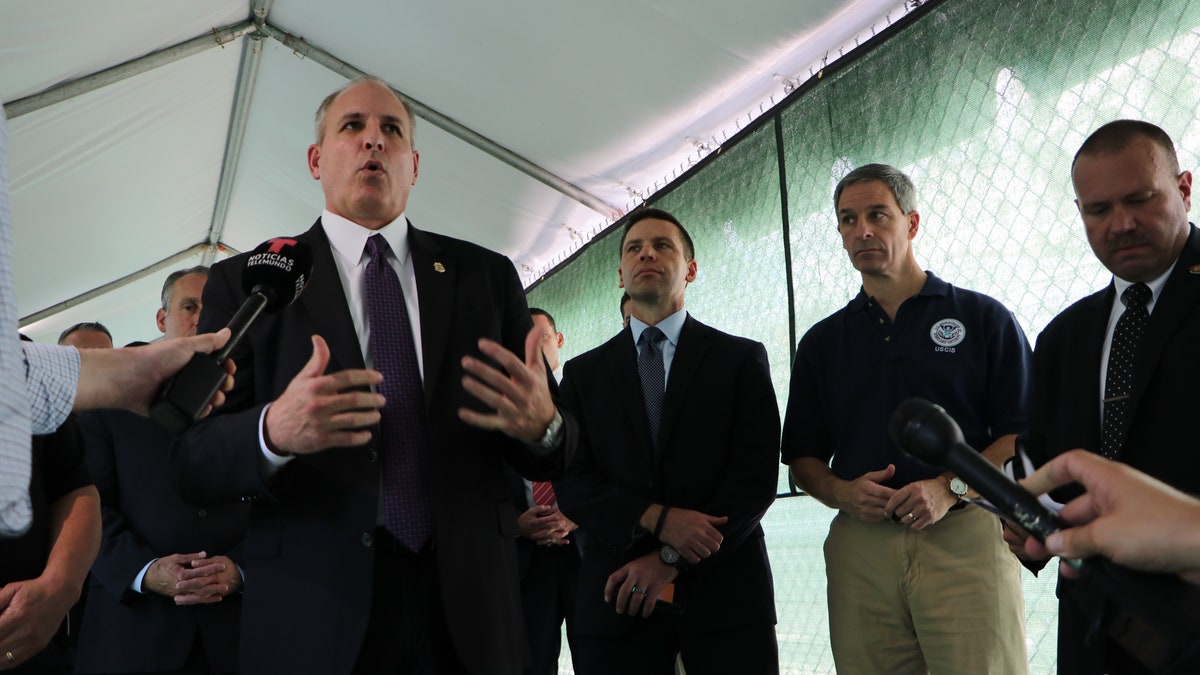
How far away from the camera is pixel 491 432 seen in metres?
1.85

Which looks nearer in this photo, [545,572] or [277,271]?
[277,271]

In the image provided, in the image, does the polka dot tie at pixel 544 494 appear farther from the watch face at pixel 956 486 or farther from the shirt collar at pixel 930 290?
the watch face at pixel 956 486

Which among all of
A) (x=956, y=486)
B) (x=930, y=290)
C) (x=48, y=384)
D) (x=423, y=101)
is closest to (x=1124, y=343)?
(x=956, y=486)

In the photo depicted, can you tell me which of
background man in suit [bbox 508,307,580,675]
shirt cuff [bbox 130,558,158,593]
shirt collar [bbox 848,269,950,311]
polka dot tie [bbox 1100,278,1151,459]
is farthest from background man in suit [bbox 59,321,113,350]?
polka dot tie [bbox 1100,278,1151,459]

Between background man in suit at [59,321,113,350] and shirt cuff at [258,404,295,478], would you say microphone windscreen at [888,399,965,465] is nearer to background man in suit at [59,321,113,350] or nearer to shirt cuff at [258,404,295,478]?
shirt cuff at [258,404,295,478]

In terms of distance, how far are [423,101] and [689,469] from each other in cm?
349

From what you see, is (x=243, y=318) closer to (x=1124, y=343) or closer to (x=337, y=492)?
(x=337, y=492)

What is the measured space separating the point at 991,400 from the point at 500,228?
4.54 m

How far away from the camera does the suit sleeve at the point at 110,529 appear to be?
278 centimetres

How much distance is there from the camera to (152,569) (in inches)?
108

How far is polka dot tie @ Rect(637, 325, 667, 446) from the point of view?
3.08m

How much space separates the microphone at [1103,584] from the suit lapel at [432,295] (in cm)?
92

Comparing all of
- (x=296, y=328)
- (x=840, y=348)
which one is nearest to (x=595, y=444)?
(x=840, y=348)

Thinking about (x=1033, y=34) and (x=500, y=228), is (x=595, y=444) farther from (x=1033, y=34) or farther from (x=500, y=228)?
(x=500, y=228)
